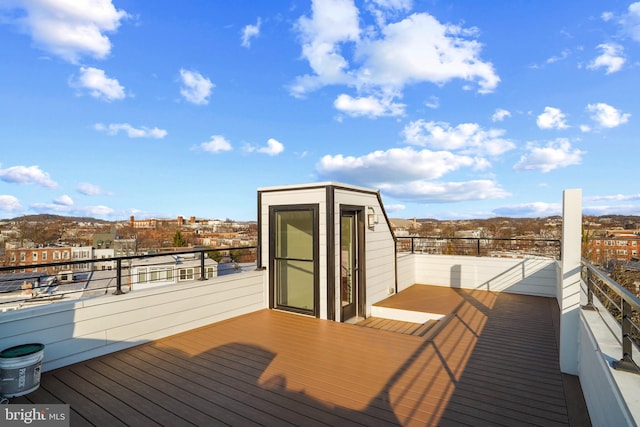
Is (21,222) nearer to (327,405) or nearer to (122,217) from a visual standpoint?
(122,217)

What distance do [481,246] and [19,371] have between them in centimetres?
811

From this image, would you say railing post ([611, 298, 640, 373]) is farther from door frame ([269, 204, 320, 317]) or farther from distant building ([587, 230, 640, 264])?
distant building ([587, 230, 640, 264])

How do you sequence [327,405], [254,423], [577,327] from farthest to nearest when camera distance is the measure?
[577,327] < [327,405] < [254,423]

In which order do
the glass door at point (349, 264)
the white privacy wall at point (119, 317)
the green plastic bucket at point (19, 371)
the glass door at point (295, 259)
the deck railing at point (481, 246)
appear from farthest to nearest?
the deck railing at point (481, 246) < the glass door at point (349, 264) < the glass door at point (295, 259) < the white privacy wall at point (119, 317) < the green plastic bucket at point (19, 371)

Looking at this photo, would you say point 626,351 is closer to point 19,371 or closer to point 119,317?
point 19,371

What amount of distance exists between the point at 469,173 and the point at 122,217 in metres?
17.2

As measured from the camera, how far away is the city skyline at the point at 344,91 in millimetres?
6852

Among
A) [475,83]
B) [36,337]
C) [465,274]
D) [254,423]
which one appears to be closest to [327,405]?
[254,423]

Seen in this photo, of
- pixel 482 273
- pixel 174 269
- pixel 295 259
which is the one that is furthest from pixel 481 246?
pixel 174 269

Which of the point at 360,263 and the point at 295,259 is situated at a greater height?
the point at 295,259

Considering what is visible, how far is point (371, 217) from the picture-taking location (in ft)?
17.6

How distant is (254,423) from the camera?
204cm

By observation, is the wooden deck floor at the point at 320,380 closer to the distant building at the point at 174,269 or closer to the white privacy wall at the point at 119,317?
the white privacy wall at the point at 119,317

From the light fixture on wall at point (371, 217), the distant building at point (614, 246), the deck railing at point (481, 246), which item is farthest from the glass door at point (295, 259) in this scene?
→ the distant building at point (614, 246)
